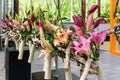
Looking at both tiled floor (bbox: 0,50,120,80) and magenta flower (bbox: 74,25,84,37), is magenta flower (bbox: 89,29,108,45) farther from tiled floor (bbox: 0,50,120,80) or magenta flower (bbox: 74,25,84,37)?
tiled floor (bbox: 0,50,120,80)

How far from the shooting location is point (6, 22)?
2.43 m

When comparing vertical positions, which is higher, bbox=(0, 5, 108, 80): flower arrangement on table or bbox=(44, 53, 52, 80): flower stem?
bbox=(0, 5, 108, 80): flower arrangement on table

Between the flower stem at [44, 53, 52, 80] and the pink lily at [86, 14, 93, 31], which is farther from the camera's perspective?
the flower stem at [44, 53, 52, 80]

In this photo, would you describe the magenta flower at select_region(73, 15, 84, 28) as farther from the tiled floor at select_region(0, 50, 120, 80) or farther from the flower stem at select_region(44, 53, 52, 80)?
the tiled floor at select_region(0, 50, 120, 80)

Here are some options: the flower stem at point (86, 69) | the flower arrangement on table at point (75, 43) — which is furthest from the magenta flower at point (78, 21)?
the flower stem at point (86, 69)

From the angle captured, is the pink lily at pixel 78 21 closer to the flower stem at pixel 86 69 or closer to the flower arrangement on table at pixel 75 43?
the flower arrangement on table at pixel 75 43

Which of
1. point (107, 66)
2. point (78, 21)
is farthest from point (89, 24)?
point (107, 66)

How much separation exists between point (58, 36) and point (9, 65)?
1920 mm

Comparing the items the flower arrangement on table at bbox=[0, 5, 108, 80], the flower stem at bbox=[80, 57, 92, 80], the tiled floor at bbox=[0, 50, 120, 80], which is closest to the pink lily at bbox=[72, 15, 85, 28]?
the flower arrangement on table at bbox=[0, 5, 108, 80]

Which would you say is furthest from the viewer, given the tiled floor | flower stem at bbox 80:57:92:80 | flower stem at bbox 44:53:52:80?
the tiled floor

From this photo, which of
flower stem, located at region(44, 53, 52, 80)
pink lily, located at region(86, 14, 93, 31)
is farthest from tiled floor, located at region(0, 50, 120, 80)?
pink lily, located at region(86, 14, 93, 31)

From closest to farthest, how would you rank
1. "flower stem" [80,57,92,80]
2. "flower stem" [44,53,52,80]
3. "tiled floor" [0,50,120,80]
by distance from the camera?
"flower stem" [80,57,92,80] < "flower stem" [44,53,52,80] < "tiled floor" [0,50,120,80]

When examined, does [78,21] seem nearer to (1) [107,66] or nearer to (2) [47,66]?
(2) [47,66]

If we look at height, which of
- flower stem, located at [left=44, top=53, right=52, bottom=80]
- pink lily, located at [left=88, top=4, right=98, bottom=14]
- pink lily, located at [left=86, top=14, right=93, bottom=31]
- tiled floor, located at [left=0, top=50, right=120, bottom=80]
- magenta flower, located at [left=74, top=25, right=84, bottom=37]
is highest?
pink lily, located at [left=88, top=4, right=98, bottom=14]
